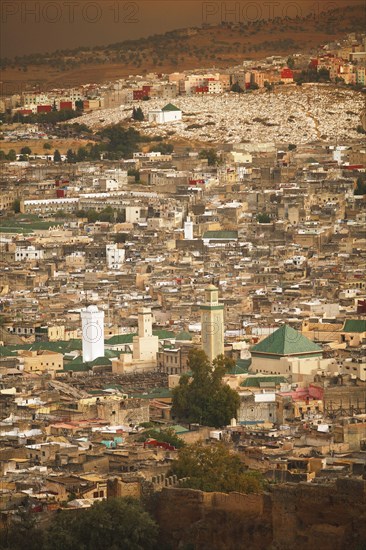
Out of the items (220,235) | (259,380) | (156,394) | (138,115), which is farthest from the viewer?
(138,115)

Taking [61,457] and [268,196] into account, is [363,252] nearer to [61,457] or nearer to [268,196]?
[268,196]

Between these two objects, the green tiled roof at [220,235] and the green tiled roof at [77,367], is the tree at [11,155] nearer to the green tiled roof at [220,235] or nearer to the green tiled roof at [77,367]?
the green tiled roof at [220,235]

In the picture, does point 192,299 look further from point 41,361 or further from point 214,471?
point 214,471

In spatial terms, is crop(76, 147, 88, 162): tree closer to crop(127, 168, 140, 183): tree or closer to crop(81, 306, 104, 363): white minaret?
crop(127, 168, 140, 183): tree

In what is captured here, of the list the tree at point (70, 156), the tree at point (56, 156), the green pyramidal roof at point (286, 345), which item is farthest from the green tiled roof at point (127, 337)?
the tree at point (56, 156)

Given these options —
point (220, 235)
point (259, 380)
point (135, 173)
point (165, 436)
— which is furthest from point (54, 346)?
point (135, 173)

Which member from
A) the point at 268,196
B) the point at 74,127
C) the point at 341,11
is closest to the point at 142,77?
the point at 341,11
